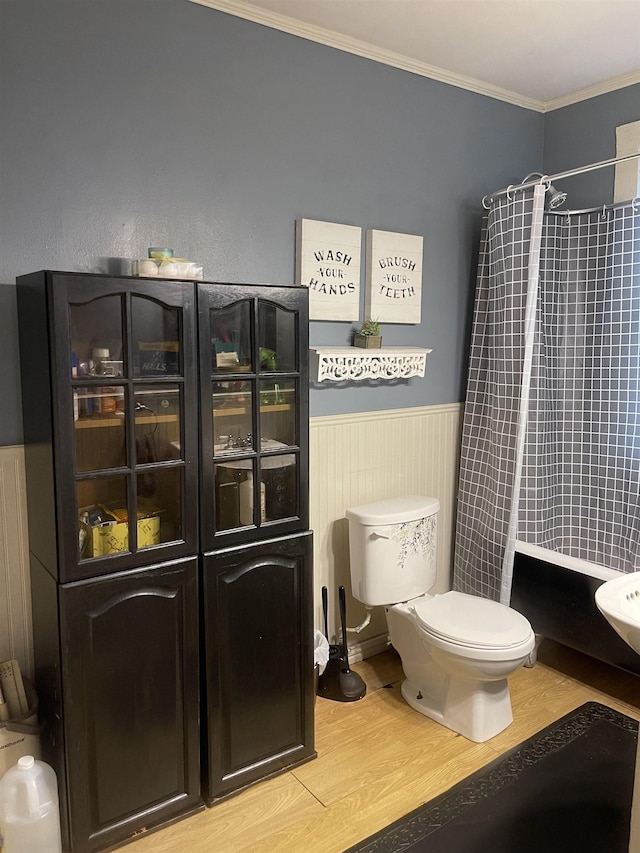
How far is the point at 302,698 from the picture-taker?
2.28 meters

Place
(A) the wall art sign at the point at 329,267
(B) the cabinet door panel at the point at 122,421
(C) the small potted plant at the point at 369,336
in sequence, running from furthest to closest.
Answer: (C) the small potted plant at the point at 369,336 → (A) the wall art sign at the point at 329,267 → (B) the cabinet door panel at the point at 122,421

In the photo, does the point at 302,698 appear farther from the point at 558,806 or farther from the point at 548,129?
the point at 548,129

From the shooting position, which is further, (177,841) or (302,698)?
(302,698)

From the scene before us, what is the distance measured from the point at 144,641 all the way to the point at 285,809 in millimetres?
714

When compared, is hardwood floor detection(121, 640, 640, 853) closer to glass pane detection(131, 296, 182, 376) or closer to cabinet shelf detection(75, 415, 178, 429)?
cabinet shelf detection(75, 415, 178, 429)

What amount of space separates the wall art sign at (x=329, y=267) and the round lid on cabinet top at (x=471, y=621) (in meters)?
1.17

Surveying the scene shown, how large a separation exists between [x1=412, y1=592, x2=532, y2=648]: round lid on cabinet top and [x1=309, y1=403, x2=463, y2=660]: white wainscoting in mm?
418

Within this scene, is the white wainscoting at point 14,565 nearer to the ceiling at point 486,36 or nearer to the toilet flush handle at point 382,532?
the toilet flush handle at point 382,532

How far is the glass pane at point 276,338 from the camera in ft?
6.86

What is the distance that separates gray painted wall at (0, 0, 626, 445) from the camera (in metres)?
1.97

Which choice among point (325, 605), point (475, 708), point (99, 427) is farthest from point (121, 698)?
point (475, 708)

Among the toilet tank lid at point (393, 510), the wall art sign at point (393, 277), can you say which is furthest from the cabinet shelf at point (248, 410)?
the wall art sign at point (393, 277)

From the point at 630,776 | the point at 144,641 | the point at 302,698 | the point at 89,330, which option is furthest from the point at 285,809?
the point at 89,330

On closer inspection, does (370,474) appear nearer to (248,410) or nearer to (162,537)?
(248,410)
